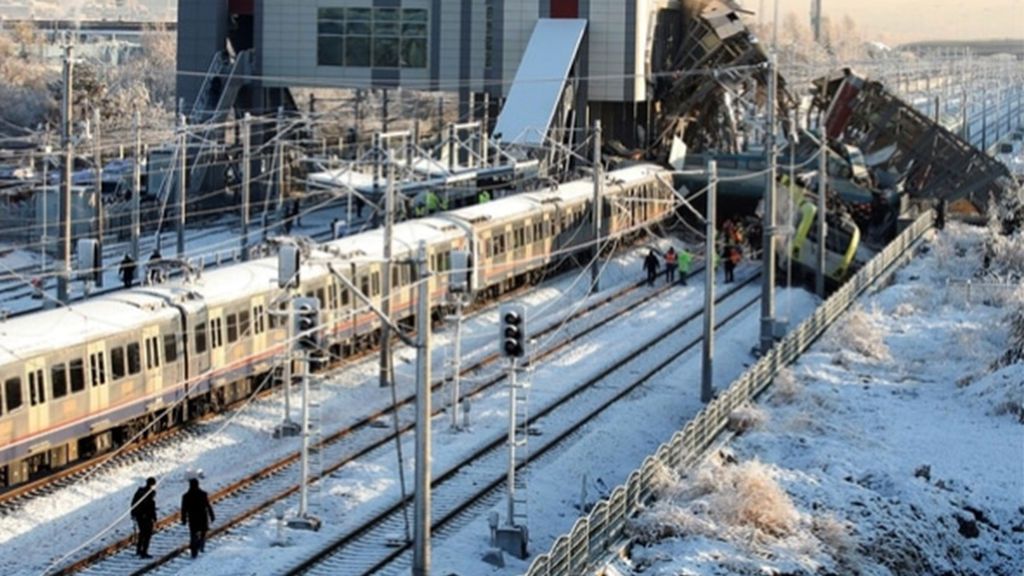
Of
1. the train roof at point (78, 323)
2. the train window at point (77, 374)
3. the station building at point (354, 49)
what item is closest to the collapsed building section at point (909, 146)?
the station building at point (354, 49)

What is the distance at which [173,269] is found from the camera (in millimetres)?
40281

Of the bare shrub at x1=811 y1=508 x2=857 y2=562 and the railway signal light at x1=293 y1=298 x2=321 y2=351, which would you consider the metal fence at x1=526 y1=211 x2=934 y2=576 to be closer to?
the bare shrub at x1=811 y1=508 x2=857 y2=562

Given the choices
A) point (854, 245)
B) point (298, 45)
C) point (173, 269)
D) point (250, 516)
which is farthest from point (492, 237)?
point (298, 45)

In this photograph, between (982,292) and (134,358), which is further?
(982,292)

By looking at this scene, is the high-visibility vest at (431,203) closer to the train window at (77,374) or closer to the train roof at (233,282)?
the train roof at (233,282)

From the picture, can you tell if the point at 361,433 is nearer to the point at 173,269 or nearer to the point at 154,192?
the point at 173,269

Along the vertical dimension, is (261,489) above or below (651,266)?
below

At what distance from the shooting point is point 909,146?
66.1 m

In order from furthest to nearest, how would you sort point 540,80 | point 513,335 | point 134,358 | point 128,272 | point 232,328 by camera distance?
1. point 540,80
2. point 128,272
3. point 232,328
4. point 134,358
5. point 513,335

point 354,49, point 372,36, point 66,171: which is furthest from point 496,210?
point 354,49

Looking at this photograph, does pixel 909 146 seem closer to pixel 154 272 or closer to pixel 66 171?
pixel 66 171

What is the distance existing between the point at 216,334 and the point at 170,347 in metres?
1.63

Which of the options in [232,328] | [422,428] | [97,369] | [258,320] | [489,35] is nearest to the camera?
[422,428]

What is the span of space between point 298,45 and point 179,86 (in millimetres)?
4675
